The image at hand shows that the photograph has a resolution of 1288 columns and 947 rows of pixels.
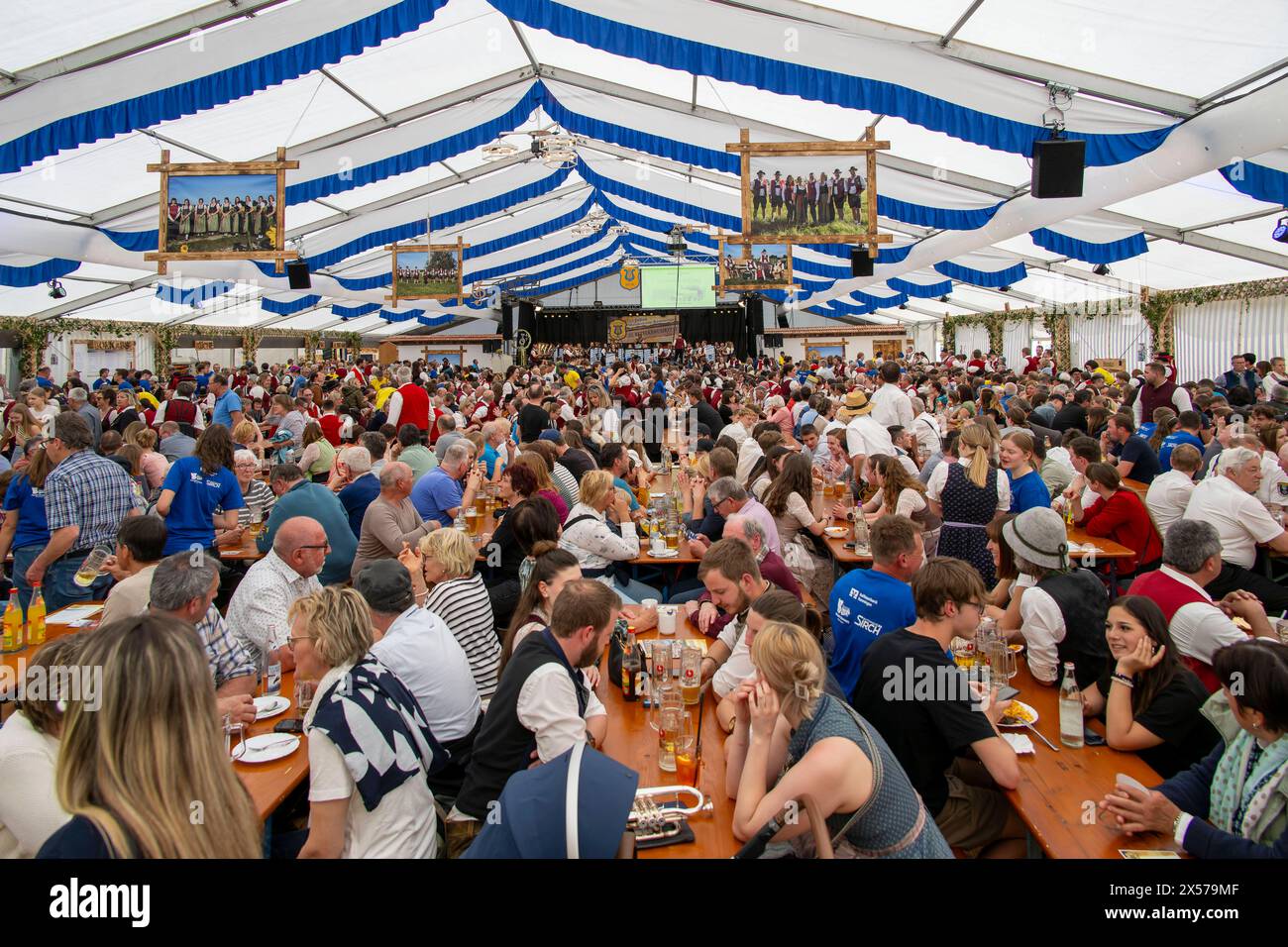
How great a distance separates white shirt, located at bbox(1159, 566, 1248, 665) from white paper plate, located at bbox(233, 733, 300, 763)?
289 cm

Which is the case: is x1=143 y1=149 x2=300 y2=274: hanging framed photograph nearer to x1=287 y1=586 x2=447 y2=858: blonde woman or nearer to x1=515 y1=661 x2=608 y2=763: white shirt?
x1=287 y1=586 x2=447 y2=858: blonde woman

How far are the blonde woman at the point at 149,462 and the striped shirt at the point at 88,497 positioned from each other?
133 centimetres

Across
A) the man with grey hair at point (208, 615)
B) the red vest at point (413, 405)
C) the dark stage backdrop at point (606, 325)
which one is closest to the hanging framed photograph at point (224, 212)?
the red vest at point (413, 405)

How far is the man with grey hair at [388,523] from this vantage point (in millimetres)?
4418

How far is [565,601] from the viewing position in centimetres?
238

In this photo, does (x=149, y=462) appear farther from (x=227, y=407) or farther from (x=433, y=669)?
(x=433, y=669)

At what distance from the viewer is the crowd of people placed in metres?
Answer: 1.78

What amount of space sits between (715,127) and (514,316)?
18582 mm

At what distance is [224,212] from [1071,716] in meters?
7.00

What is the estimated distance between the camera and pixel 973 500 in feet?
14.9

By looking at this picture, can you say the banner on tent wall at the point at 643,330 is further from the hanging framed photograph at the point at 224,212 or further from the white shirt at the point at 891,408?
the hanging framed photograph at the point at 224,212

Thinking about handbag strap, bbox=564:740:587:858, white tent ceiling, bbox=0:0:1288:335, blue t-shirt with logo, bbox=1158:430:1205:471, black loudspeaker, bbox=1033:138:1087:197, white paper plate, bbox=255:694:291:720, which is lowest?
white paper plate, bbox=255:694:291:720

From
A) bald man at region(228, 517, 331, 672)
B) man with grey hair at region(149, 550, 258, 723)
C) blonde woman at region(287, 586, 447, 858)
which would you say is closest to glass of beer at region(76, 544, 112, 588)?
bald man at region(228, 517, 331, 672)

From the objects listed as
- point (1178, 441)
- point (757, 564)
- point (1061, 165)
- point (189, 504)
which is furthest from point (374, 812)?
point (1178, 441)
